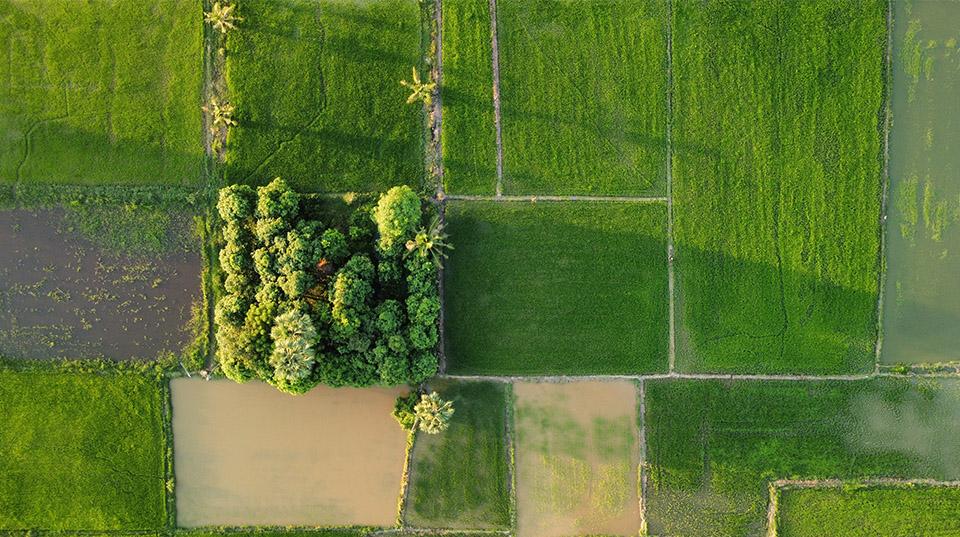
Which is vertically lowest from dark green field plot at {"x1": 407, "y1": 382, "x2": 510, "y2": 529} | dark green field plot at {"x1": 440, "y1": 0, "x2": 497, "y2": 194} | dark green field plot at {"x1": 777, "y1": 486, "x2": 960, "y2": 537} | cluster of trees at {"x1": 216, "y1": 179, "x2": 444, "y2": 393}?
dark green field plot at {"x1": 777, "y1": 486, "x2": 960, "y2": 537}

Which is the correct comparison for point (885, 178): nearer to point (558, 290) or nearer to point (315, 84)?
point (558, 290)

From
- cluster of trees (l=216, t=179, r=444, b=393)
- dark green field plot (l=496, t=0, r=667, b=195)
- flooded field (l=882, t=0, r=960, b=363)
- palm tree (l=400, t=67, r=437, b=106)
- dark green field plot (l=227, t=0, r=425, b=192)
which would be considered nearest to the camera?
cluster of trees (l=216, t=179, r=444, b=393)

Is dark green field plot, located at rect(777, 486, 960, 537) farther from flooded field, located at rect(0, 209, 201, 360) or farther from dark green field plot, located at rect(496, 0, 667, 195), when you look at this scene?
flooded field, located at rect(0, 209, 201, 360)

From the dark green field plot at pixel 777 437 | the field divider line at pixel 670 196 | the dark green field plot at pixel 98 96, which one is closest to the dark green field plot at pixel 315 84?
the dark green field plot at pixel 98 96

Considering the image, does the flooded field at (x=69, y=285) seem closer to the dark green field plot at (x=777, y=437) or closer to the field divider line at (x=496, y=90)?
the field divider line at (x=496, y=90)

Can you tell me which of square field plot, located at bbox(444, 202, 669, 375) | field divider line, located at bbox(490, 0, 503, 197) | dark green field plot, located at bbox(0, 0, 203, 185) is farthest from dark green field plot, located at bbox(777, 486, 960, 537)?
dark green field plot, located at bbox(0, 0, 203, 185)

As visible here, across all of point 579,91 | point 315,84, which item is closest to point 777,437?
point 579,91

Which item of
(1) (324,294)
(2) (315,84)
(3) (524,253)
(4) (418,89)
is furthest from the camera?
(3) (524,253)
